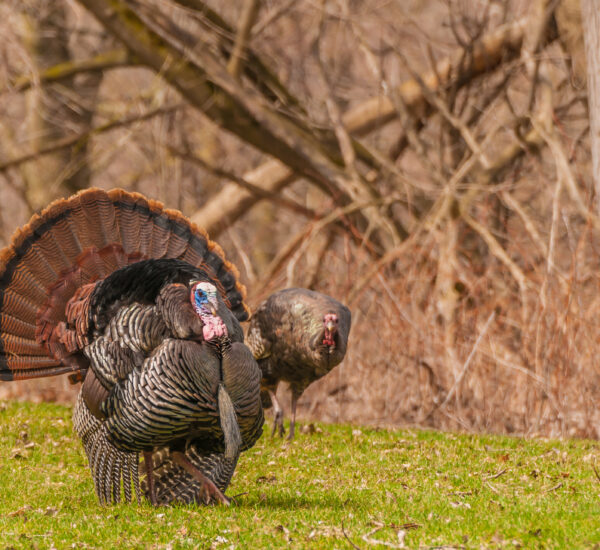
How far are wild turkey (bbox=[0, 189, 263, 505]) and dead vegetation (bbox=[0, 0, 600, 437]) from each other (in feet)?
11.7

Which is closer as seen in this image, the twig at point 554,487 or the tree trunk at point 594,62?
the twig at point 554,487

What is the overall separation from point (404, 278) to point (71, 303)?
4.68 meters

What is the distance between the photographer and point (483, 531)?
4.36 m

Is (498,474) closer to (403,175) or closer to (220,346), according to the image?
(220,346)

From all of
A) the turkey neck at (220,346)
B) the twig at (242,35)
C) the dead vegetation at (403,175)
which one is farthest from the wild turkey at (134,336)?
the twig at (242,35)

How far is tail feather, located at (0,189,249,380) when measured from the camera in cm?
607

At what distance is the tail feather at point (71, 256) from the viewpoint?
19.9 ft

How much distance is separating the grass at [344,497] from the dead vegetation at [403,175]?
4.62 ft

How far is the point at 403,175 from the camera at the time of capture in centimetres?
1148

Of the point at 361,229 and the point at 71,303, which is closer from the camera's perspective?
the point at 71,303

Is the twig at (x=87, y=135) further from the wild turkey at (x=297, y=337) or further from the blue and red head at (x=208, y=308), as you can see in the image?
the blue and red head at (x=208, y=308)

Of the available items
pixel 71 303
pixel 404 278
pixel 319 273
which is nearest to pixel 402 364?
pixel 404 278

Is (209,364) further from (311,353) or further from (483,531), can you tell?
(311,353)

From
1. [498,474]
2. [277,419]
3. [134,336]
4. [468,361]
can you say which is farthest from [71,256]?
[468,361]
